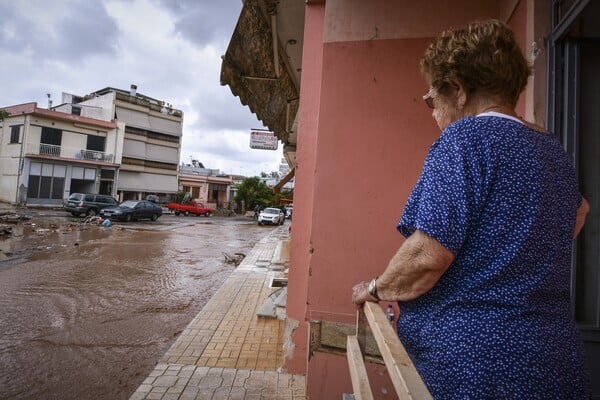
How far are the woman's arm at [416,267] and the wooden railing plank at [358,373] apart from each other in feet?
0.91

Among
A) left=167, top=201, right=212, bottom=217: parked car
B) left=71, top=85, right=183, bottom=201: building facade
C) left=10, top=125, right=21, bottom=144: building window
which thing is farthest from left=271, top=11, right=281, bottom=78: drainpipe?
left=71, top=85, right=183, bottom=201: building facade

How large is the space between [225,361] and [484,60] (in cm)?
324

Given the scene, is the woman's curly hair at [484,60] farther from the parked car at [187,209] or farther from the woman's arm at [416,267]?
the parked car at [187,209]

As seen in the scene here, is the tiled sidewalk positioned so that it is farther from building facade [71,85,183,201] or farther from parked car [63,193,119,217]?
building facade [71,85,183,201]

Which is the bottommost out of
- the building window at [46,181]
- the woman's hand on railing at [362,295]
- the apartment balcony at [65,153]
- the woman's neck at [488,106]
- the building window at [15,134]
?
the woman's hand on railing at [362,295]

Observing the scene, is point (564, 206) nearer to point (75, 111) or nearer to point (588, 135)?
point (588, 135)

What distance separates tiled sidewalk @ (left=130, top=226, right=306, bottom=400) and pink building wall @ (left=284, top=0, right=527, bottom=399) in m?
0.61

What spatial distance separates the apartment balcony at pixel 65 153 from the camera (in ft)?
88.1

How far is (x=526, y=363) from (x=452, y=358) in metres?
0.18

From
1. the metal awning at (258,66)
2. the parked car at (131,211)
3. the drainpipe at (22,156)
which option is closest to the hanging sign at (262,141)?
the metal awning at (258,66)

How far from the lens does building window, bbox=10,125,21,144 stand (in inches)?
1056

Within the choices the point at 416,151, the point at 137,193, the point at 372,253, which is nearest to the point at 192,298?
the point at 372,253

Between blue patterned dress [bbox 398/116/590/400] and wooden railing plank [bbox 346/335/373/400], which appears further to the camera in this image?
wooden railing plank [bbox 346/335/373/400]

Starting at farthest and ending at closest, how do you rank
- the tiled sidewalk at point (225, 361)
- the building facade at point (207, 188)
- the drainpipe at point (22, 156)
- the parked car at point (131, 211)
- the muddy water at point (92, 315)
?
the building facade at point (207, 188) → the drainpipe at point (22, 156) → the parked car at point (131, 211) → the muddy water at point (92, 315) → the tiled sidewalk at point (225, 361)
